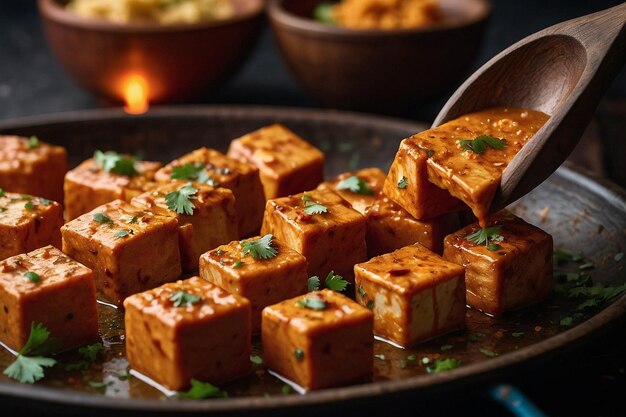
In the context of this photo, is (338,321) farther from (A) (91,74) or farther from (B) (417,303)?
(A) (91,74)

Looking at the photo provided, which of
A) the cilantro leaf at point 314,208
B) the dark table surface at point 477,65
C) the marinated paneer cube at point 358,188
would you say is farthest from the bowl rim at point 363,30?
the cilantro leaf at point 314,208

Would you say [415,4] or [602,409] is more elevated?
[415,4]

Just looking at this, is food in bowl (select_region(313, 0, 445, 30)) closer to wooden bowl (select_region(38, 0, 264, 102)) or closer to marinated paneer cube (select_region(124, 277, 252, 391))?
wooden bowl (select_region(38, 0, 264, 102))

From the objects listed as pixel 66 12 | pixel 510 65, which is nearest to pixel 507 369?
pixel 510 65

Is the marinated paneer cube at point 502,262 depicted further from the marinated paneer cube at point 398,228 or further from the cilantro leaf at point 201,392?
the cilantro leaf at point 201,392

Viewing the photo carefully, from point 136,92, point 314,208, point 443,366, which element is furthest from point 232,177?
point 136,92

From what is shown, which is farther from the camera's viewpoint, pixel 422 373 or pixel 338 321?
pixel 422 373
